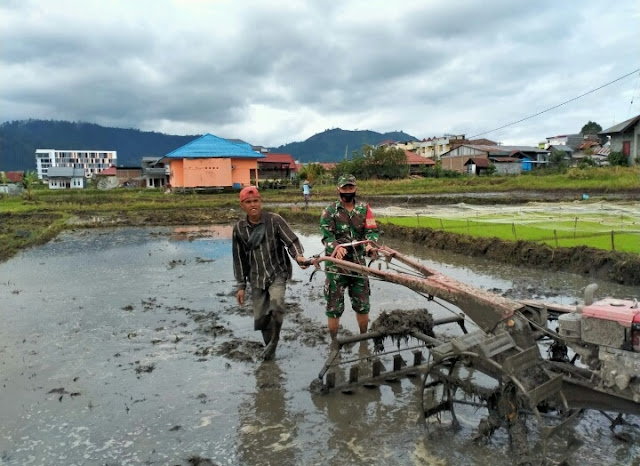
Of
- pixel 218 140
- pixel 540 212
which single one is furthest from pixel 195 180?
pixel 540 212

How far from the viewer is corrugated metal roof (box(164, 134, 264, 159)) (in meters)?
47.2

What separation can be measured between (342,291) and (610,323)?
114 inches

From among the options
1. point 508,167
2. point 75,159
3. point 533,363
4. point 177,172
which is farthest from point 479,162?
point 75,159

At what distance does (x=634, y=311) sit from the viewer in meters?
3.15

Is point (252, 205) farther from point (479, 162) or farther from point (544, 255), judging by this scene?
point (479, 162)

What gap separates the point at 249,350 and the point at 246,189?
2.09m

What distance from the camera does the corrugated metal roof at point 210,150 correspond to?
155 feet

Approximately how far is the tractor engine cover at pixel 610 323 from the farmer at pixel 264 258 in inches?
113

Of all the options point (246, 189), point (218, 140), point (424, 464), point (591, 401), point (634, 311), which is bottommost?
point (424, 464)

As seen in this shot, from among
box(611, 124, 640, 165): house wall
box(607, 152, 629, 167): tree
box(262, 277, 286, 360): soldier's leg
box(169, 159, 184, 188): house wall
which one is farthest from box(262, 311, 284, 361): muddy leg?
box(169, 159, 184, 188): house wall

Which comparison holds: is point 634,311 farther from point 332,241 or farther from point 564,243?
point 564,243

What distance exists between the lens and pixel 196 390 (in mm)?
4988

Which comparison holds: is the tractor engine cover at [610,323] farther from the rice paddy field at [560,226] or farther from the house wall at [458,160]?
the house wall at [458,160]

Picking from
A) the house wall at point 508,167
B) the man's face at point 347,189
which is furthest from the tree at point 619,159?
the man's face at point 347,189
